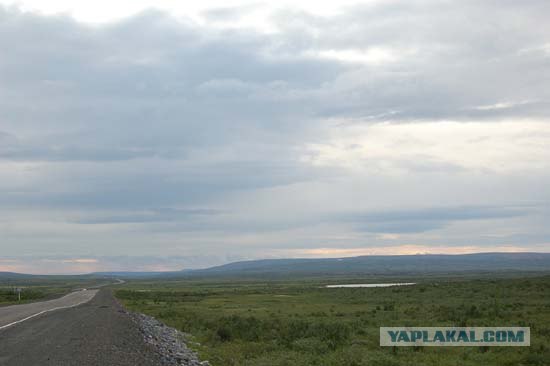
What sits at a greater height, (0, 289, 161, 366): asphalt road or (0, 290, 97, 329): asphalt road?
(0, 289, 161, 366): asphalt road

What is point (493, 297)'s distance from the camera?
173 feet

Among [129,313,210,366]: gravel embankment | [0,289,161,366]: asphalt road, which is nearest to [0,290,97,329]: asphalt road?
[0,289,161,366]: asphalt road

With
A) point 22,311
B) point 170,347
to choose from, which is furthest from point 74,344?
point 22,311

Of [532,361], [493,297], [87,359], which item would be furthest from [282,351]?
[493,297]

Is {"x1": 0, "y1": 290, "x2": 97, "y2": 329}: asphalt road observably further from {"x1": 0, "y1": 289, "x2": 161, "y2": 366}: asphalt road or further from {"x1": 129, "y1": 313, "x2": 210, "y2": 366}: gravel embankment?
{"x1": 129, "y1": 313, "x2": 210, "y2": 366}: gravel embankment

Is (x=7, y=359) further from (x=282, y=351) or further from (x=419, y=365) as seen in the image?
(x=419, y=365)

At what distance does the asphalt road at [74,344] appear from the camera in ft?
61.4

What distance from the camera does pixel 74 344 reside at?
908 inches

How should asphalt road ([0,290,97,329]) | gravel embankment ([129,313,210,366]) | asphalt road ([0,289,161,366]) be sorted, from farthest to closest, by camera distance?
asphalt road ([0,290,97,329]) < gravel embankment ([129,313,210,366]) < asphalt road ([0,289,161,366])

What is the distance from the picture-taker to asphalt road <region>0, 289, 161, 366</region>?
61.4 feet

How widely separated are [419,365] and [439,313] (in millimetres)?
20223

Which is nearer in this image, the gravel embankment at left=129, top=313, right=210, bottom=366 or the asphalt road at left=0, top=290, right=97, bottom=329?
the gravel embankment at left=129, top=313, right=210, bottom=366

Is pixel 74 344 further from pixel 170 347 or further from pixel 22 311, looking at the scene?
pixel 22 311

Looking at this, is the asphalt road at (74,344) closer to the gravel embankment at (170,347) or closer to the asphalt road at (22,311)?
the gravel embankment at (170,347)
